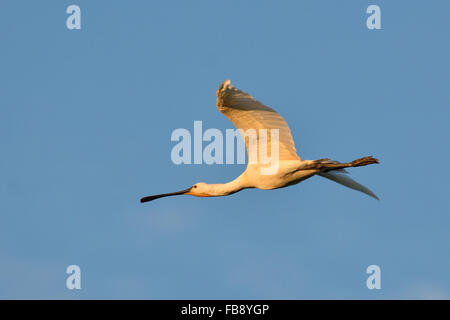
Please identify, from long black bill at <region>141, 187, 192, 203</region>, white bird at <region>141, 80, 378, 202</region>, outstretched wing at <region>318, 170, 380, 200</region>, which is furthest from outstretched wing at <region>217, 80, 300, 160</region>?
long black bill at <region>141, 187, 192, 203</region>

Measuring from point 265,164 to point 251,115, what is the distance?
1735 millimetres

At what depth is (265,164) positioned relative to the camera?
992 inches

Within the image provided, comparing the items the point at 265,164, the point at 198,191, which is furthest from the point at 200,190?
the point at 265,164

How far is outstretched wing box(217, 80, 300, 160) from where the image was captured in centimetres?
2311

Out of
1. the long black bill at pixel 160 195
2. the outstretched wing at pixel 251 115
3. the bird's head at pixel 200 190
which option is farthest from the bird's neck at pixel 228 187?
the long black bill at pixel 160 195

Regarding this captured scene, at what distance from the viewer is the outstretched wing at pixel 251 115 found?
2311 centimetres

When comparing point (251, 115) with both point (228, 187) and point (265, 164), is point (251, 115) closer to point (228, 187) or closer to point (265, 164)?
point (265, 164)

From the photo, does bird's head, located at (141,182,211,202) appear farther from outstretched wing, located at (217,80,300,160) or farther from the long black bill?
outstretched wing, located at (217,80,300,160)

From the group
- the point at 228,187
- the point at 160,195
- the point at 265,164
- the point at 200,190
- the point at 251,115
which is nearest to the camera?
the point at 251,115
